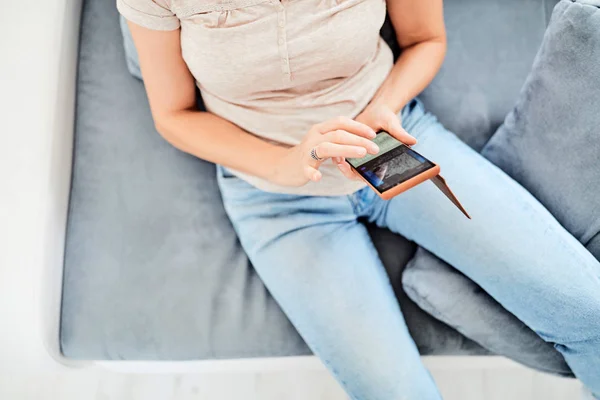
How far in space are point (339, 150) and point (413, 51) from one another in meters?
0.35

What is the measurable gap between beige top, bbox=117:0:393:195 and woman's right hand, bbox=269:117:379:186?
8 cm

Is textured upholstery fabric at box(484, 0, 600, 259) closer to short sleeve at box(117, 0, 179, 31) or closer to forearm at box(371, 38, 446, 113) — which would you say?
forearm at box(371, 38, 446, 113)

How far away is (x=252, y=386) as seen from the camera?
123cm

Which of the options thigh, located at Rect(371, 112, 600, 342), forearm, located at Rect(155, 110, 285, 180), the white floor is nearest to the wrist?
forearm, located at Rect(155, 110, 285, 180)

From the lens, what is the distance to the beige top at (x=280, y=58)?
709mm

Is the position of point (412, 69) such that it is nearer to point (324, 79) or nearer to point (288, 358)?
point (324, 79)

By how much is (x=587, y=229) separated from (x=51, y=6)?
106 cm

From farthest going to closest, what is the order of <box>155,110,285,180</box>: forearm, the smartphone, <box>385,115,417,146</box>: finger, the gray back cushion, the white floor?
the white floor < the gray back cushion < <box>155,110,285,180</box>: forearm < <box>385,115,417,146</box>: finger < the smartphone

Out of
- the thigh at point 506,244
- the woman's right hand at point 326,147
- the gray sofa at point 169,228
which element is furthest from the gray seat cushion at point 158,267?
the woman's right hand at point 326,147

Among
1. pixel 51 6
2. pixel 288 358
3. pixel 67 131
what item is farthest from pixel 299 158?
pixel 51 6

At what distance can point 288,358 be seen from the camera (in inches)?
37.4

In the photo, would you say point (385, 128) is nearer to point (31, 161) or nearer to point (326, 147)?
point (326, 147)

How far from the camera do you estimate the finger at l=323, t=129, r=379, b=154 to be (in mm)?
664

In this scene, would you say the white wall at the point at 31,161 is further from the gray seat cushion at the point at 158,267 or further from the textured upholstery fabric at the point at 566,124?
the textured upholstery fabric at the point at 566,124
